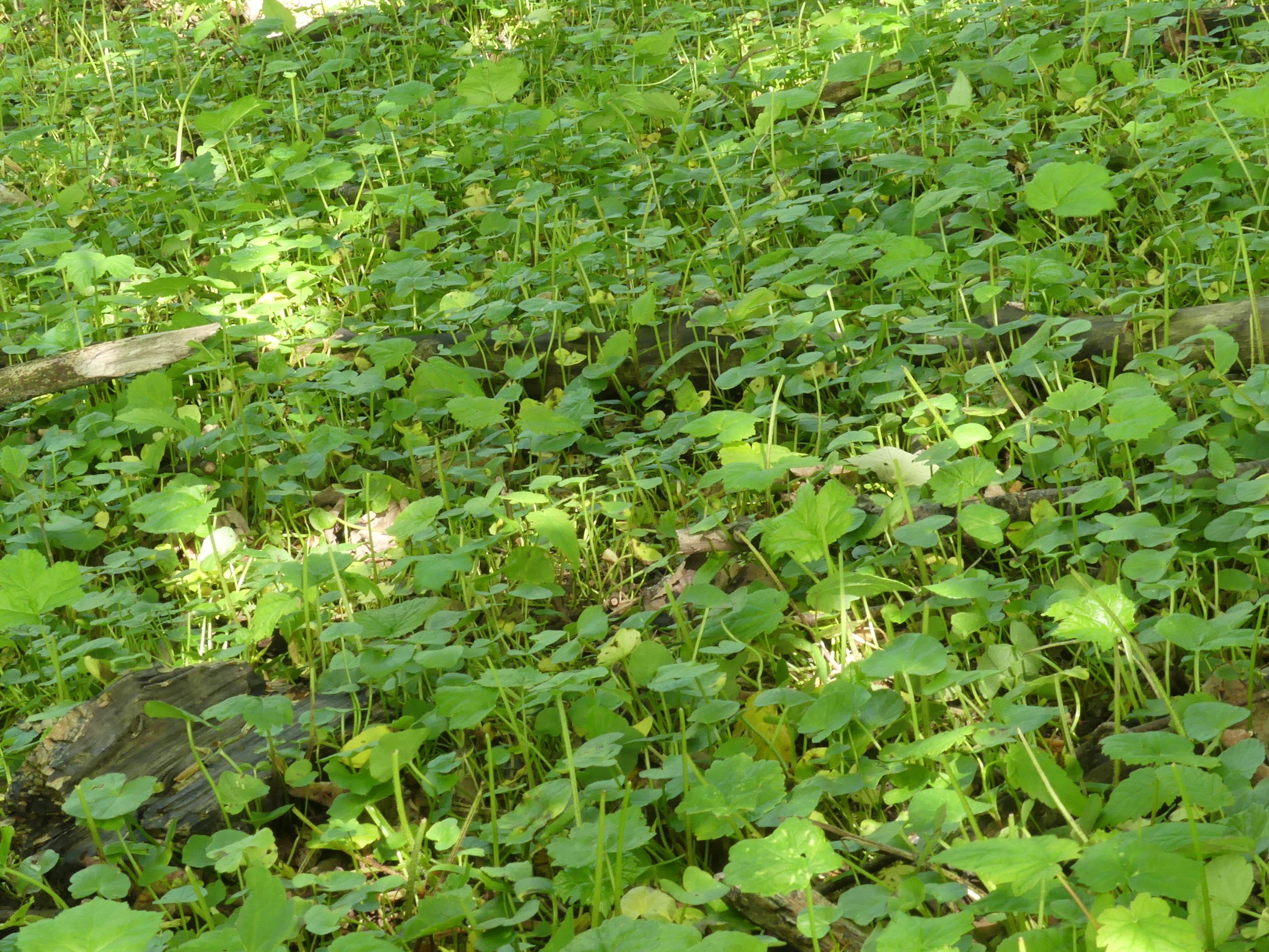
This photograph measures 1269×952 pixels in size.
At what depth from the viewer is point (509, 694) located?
1.80 meters

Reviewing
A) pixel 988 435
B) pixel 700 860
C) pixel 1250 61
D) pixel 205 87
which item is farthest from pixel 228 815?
pixel 205 87

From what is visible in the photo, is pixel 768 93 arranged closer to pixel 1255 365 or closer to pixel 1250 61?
pixel 1250 61

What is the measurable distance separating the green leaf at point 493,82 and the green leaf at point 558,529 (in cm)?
228

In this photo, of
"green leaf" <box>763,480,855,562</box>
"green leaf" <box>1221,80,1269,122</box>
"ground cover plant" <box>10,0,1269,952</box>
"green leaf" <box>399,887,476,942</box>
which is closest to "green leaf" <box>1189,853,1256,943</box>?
"ground cover plant" <box>10,0,1269,952</box>

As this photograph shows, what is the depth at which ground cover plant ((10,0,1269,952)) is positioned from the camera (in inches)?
55.7

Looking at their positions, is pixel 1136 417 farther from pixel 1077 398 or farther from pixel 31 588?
pixel 31 588

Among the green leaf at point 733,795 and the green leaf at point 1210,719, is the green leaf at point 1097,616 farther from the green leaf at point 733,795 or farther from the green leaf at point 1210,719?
the green leaf at point 733,795

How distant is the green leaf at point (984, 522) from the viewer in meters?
1.82

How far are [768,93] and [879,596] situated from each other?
211cm

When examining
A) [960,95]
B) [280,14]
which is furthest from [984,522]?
[280,14]

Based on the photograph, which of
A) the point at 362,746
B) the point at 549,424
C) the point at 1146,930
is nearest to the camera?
the point at 1146,930

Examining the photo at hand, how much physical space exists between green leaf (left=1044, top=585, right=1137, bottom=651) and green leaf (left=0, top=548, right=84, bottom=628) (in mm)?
1645

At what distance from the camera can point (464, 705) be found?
5.56ft

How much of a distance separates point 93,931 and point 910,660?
1.08 metres
